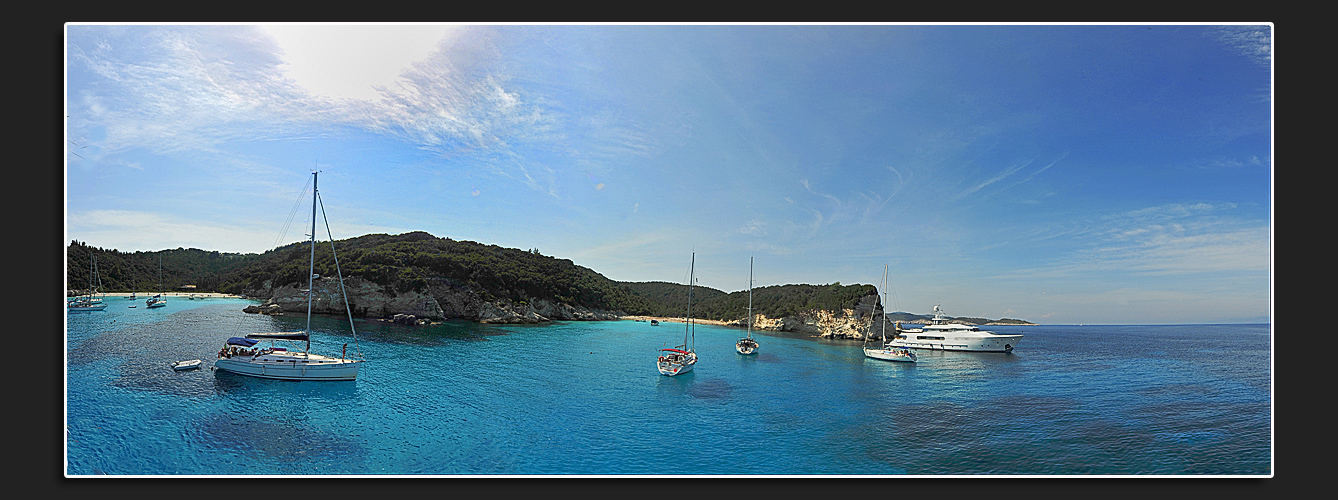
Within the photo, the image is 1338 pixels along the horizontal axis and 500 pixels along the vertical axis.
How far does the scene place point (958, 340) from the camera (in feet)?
114

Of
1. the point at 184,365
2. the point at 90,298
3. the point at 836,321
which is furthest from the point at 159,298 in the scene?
the point at 836,321

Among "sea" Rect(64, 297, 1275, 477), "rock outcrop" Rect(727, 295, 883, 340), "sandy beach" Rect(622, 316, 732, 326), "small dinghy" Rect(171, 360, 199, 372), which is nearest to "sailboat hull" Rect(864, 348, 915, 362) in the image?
"sea" Rect(64, 297, 1275, 477)

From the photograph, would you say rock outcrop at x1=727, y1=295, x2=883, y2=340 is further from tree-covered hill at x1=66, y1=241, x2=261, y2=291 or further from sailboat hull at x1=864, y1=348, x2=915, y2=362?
tree-covered hill at x1=66, y1=241, x2=261, y2=291

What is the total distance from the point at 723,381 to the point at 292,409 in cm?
1427

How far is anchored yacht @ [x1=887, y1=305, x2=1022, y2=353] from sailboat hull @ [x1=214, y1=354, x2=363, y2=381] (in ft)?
113

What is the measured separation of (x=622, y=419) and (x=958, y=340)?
32.4 metres

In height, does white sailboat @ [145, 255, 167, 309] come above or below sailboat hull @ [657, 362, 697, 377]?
above

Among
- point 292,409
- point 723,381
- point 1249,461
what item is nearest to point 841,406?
point 723,381

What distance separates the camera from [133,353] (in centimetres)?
1803

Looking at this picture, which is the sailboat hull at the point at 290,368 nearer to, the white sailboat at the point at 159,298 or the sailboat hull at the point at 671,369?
the sailboat hull at the point at 671,369

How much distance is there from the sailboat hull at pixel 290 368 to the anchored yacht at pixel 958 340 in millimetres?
34415

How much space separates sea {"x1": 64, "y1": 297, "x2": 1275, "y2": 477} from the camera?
30.2ft
